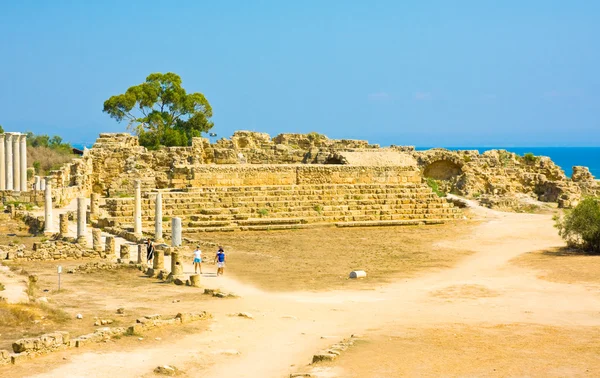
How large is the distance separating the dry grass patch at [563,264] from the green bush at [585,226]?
38cm

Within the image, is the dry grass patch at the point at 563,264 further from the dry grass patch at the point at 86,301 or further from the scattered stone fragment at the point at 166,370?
the scattered stone fragment at the point at 166,370

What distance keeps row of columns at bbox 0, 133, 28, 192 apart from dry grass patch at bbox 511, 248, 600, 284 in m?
12.7

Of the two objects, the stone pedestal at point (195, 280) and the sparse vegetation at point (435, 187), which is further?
the sparse vegetation at point (435, 187)

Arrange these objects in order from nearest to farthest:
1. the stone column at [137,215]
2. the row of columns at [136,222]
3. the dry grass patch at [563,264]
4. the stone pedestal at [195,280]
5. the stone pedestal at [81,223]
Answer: the stone pedestal at [195,280], the dry grass patch at [563,264], the stone pedestal at [81,223], the row of columns at [136,222], the stone column at [137,215]

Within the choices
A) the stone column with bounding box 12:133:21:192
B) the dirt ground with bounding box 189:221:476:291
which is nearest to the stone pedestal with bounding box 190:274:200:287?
the dirt ground with bounding box 189:221:476:291

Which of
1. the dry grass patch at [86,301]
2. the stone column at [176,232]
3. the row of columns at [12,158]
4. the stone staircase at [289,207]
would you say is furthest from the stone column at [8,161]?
the stone staircase at [289,207]

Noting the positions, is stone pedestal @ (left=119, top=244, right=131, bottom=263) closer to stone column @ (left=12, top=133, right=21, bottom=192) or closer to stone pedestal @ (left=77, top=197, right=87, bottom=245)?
stone pedestal @ (left=77, top=197, right=87, bottom=245)

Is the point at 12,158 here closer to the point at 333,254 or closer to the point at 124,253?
the point at 124,253

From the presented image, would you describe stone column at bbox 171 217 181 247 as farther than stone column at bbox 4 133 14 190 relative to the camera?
Yes

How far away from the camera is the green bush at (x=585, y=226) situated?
81.1 feet

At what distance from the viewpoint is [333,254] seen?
83.5ft

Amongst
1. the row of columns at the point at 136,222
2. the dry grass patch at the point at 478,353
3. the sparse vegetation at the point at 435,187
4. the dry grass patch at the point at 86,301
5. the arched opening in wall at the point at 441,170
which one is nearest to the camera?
the dry grass patch at the point at 478,353

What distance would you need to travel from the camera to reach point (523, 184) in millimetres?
43000

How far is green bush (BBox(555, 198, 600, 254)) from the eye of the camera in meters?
24.7
